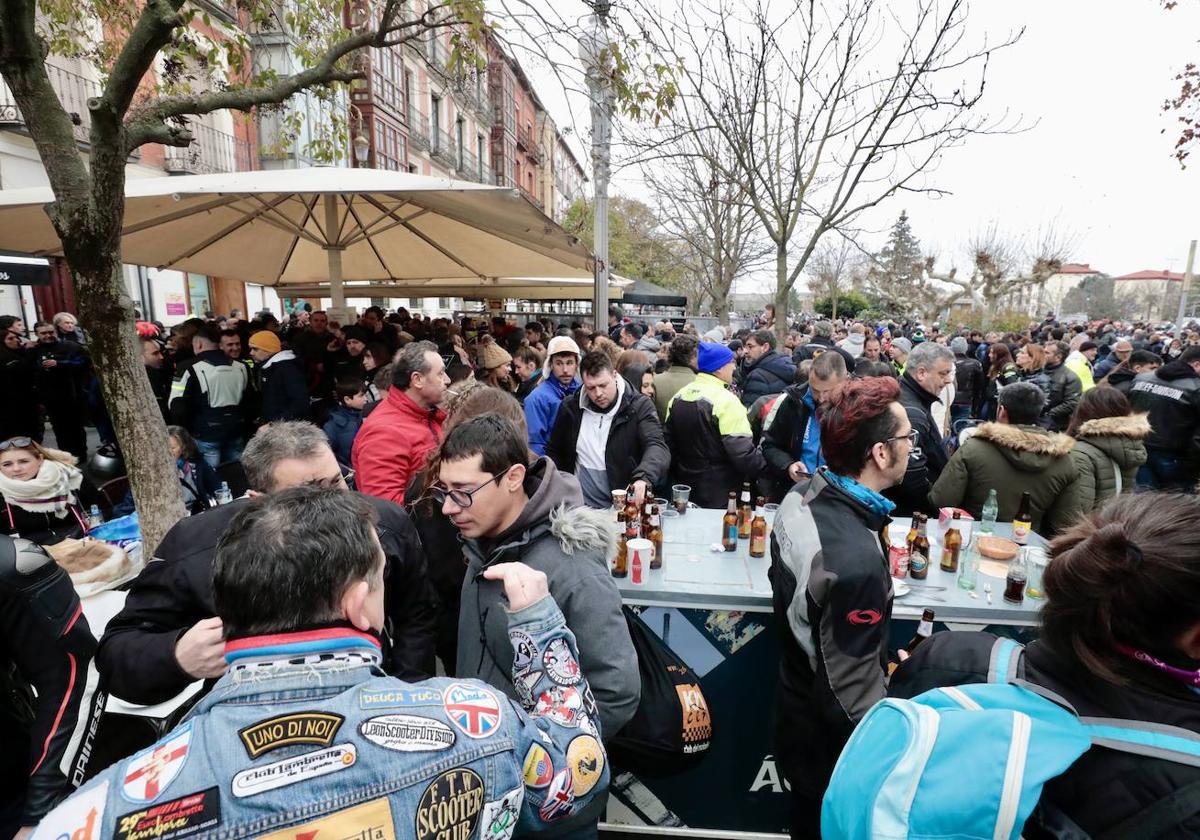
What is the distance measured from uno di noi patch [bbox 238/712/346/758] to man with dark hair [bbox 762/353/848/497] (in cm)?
385

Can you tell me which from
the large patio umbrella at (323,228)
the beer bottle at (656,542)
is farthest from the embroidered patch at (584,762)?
the large patio umbrella at (323,228)

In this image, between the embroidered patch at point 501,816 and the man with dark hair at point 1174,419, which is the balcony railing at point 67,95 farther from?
the man with dark hair at point 1174,419

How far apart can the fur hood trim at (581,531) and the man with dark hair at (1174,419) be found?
6586mm

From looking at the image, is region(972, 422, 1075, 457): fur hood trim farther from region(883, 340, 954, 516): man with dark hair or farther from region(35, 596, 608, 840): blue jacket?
region(35, 596, 608, 840): blue jacket

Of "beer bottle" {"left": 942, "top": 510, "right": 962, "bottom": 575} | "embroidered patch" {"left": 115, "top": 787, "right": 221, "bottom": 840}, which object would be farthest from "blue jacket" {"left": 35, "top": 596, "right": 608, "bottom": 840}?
"beer bottle" {"left": 942, "top": 510, "right": 962, "bottom": 575}

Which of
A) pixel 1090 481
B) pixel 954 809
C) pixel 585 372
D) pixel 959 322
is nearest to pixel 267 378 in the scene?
pixel 585 372

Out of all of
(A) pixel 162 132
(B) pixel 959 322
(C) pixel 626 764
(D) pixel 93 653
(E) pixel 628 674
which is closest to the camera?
(E) pixel 628 674

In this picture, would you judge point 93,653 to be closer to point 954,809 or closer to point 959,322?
point 954,809

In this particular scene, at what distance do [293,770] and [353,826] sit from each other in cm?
13

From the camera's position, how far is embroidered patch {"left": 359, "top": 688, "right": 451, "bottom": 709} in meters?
1.03

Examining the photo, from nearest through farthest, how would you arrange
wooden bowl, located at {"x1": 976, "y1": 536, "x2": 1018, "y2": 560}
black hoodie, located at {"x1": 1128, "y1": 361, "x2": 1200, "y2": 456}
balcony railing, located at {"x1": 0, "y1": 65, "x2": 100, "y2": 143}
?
wooden bowl, located at {"x1": 976, "y1": 536, "x2": 1018, "y2": 560}
black hoodie, located at {"x1": 1128, "y1": 361, "x2": 1200, "y2": 456}
balcony railing, located at {"x1": 0, "y1": 65, "x2": 100, "y2": 143}

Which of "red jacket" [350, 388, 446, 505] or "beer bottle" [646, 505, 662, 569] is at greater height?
"red jacket" [350, 388, 446, 505]

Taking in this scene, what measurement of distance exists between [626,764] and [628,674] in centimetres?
58

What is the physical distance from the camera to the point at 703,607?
2.66 meters
